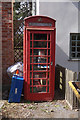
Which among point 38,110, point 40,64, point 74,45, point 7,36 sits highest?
point 7,36

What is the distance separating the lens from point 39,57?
527 centimetres

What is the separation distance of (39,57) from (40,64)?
239 millimetres

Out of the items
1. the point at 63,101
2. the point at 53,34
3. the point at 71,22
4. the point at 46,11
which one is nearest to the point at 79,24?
the point at 71,22

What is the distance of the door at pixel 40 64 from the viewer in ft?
17.0

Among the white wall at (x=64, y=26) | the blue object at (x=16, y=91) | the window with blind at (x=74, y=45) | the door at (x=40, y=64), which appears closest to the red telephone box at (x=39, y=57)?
the door at (x=40, y=64)

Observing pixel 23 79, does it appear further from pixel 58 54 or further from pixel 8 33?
pixel 58 54

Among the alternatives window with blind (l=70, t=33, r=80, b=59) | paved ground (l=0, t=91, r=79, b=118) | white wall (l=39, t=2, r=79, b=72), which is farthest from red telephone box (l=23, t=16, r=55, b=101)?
window with blind (l=70, t=33, r=80, b=59)

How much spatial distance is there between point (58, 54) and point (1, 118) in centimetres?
531

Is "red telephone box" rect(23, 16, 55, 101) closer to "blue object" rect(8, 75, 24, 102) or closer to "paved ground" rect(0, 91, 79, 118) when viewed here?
"blue object" rect(8, 75, 24, 102)

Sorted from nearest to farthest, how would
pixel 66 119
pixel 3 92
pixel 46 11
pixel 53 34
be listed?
pixel 66 119, pixel 53 34, pixel 3 92, pixel 46 11

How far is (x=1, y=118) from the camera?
13.2 feet

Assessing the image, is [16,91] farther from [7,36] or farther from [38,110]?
[7,36]

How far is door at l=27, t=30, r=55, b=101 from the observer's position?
5.19 m

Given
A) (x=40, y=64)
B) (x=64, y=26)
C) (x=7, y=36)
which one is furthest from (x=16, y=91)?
(x=64, y=26)
